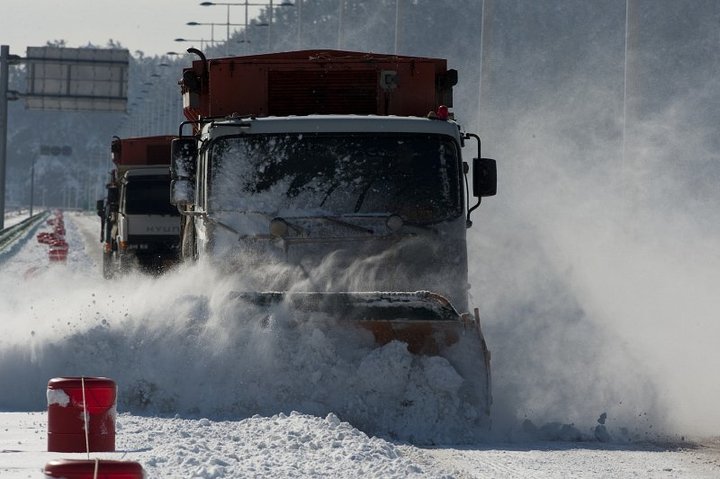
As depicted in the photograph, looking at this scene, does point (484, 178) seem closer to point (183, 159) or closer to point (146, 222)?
point (183, 159)

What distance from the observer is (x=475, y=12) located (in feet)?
485

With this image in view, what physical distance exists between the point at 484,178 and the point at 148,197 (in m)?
13.9

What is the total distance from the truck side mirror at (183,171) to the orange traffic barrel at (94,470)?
22.6ft

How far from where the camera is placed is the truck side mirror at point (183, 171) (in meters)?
13.0

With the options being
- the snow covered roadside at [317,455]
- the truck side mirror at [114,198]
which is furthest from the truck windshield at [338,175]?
the truck side mirror at [114,198]

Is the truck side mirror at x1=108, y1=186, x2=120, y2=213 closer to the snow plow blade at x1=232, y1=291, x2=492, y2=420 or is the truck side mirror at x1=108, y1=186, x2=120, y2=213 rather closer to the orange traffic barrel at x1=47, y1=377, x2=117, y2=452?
the snow plow blade at x1=232, y1=291, x2=492, y2=420

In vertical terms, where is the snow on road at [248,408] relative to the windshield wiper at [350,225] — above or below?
below

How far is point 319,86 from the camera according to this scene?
14.5 metres

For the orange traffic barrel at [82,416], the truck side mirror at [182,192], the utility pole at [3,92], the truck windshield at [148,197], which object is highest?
the utility pole at [3,92]

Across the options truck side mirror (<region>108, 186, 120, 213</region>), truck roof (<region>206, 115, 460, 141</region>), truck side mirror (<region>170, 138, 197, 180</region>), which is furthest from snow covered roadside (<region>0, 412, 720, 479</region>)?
truck side mirror (<region>108, 186, 120, 213</region>)

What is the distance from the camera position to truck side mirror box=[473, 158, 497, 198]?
1332cm

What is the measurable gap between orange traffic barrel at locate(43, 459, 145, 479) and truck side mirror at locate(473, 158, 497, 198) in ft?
24.4

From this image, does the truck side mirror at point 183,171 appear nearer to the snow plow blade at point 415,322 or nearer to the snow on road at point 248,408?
the snow on road at point 248,408

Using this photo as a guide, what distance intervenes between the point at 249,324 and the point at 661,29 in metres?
120
